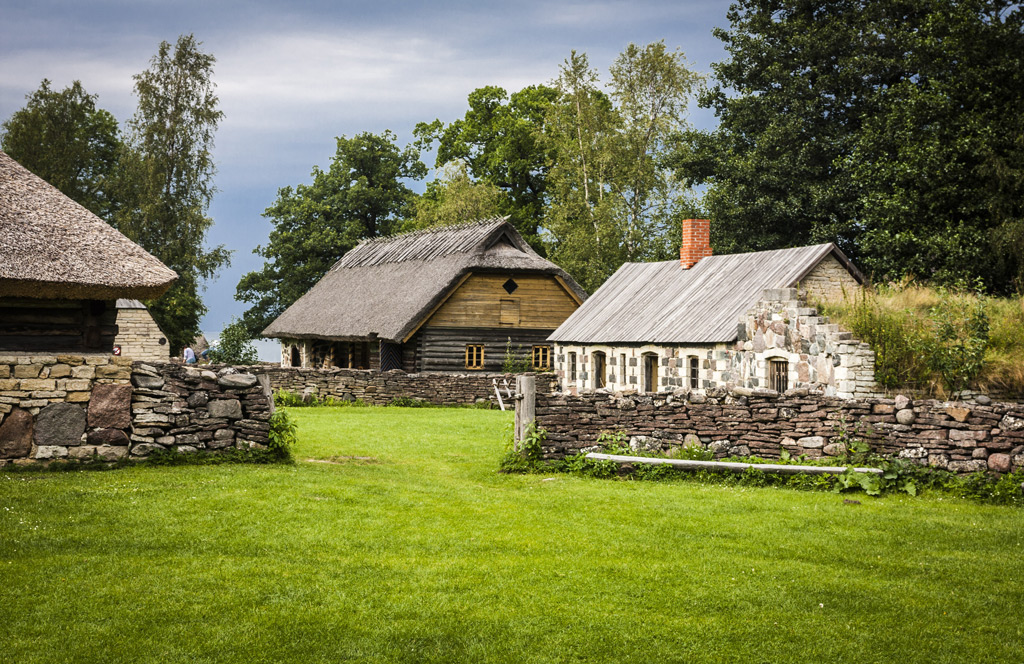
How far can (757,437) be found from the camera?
15469 millimetres

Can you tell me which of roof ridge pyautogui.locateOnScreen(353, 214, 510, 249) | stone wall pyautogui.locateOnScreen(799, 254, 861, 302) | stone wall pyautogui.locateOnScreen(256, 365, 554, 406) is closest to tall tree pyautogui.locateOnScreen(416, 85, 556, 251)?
roof ridge pyautogui.locateOnScreen(353, 214, 510, 249)

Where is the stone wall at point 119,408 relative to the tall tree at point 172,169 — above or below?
below

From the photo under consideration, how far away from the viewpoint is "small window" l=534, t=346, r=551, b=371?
128ft

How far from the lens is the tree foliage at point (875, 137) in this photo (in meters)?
31.4

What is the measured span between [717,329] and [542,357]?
14559 mm

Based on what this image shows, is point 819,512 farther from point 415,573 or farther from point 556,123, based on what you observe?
point 556,123

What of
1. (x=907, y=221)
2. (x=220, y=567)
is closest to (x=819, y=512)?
(x=220, y=567)

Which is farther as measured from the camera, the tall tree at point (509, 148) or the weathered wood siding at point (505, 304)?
the tall tree at point (509, 148)

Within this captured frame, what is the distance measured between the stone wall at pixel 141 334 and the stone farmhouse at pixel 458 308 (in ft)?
31.7

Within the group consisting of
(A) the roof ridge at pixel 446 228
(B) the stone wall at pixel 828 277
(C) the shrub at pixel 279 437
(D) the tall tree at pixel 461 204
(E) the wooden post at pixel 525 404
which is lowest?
(C) the shrub at pixel 279 437

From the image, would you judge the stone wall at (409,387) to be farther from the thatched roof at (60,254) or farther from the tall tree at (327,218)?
the tall tree at (327,218)

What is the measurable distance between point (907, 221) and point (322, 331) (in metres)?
22.4

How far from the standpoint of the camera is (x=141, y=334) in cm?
4703

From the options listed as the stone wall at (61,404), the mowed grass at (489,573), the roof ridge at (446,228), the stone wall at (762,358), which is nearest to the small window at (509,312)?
the roof ridge at (446,228)
